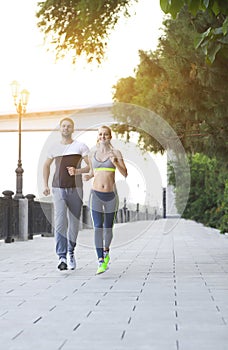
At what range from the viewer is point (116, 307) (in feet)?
20.0

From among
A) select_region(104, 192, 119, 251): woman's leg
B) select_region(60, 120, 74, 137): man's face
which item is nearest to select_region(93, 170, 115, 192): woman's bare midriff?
select_region(104, 192, 119, 251): woman's leg

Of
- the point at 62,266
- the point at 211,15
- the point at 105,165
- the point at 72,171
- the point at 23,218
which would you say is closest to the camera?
the point at 211,15

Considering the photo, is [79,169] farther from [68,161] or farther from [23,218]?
[23,218]

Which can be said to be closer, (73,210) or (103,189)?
(103,189)

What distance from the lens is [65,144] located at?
30.5ft

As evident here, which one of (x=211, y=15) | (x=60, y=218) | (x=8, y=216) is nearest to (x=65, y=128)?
(x=60, y=218)

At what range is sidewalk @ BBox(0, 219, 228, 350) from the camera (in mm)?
4582

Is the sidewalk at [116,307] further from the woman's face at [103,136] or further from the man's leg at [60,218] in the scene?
the woman's face at [103,136]

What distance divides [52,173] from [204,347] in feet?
19.6

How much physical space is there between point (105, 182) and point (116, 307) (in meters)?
2.93

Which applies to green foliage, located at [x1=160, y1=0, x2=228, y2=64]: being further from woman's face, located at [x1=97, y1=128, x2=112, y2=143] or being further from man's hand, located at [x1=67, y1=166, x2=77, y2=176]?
man's hand, located at [x1=67, y1=166, x2=77, y2=176]

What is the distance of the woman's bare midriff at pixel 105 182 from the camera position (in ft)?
28.9

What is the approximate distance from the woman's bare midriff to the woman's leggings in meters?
0.06

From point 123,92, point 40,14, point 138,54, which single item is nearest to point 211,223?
point 123,92
